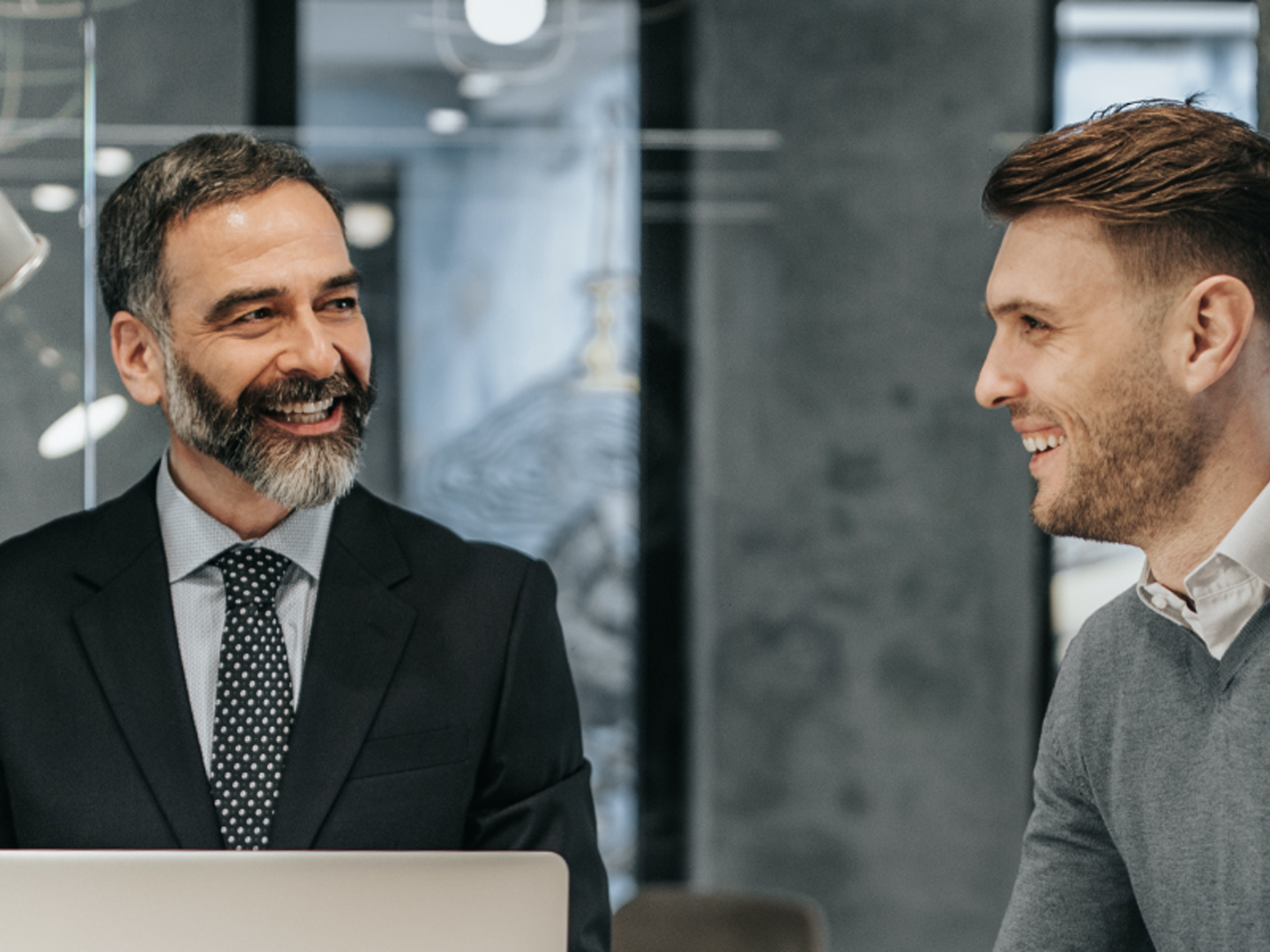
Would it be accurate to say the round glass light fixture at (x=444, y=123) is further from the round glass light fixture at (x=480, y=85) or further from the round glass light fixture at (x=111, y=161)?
the round glass light fixture at (x=111, y=161)

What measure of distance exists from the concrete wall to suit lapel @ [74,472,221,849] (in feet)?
6.98

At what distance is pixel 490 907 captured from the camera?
86 centimetres

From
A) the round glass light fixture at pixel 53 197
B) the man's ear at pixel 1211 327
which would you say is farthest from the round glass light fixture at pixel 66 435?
the man's ear at pixel 1211 327

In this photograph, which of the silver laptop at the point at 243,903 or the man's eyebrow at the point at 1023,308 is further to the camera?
the man's eyebrow at the point at 1023,308

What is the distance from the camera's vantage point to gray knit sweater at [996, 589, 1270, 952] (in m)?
1.10

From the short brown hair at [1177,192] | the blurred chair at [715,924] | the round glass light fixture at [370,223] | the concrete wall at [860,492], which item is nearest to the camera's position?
the short brown hair at [1177,192]

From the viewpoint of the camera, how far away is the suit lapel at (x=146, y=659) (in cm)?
135

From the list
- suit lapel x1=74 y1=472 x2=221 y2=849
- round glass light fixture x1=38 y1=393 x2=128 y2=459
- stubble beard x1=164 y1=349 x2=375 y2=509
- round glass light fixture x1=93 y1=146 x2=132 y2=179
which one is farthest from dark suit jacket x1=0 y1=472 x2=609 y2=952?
round glass light fixture x1=93 y1=146 x2=132 y2=179

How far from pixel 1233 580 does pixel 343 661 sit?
3.14ft

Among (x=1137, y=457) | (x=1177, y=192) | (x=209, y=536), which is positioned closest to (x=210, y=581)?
(x=209, y=536)

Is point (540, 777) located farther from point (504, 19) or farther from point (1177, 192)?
point (504, 19)

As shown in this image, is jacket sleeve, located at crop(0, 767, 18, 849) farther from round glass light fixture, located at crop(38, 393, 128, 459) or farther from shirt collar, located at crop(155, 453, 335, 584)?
round glass light fixture, located at crop(38, 393, 128, 459)

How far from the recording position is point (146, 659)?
141cm

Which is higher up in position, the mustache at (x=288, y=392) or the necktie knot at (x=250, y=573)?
the mustache at (x=288, y=392)
